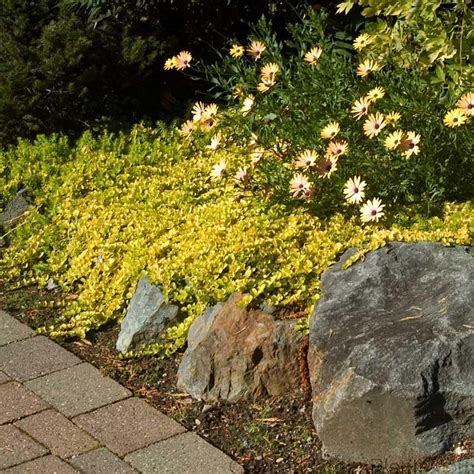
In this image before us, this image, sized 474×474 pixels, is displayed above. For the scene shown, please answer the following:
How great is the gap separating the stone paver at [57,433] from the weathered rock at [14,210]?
87.4 inches

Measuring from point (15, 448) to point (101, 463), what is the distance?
0.37 meters

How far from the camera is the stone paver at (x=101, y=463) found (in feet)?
13.0

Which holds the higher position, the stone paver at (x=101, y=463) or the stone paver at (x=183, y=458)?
the stone paver at (x=183, y=458)

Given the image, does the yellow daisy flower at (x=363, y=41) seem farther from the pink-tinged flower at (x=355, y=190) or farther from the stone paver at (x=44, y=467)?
the stone paver at (x=44, y=467)

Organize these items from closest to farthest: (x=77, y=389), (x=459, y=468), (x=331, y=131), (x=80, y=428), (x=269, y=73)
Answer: (x=459, y=468) → (x=80, y=428) → (x=77, y=389) → (x=331, y=131) → (x=269, y=73)

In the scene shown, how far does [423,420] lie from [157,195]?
259cm

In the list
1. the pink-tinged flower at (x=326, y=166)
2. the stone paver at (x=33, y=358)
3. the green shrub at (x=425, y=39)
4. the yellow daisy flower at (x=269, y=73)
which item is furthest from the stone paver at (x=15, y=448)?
the green shrub at (x=425, y=39)

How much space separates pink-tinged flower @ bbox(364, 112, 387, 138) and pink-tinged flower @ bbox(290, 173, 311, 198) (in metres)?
0.36

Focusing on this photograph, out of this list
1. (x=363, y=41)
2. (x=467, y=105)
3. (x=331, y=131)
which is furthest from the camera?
(x=363, y=41)

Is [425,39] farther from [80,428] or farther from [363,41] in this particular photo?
[80,428]

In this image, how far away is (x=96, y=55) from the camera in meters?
7.19

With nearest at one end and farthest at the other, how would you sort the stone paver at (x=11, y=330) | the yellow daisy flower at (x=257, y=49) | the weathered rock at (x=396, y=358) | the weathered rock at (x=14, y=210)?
the weathered rock at (x=396, y=358), the stone paver at (x=11, y=330), the yellow daisy flower at (x=257, y=49), the weathered rock at (x=14, y=210)

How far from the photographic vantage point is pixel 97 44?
7.24 metres

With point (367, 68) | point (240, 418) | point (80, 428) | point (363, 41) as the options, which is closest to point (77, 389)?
point (80, 428)
